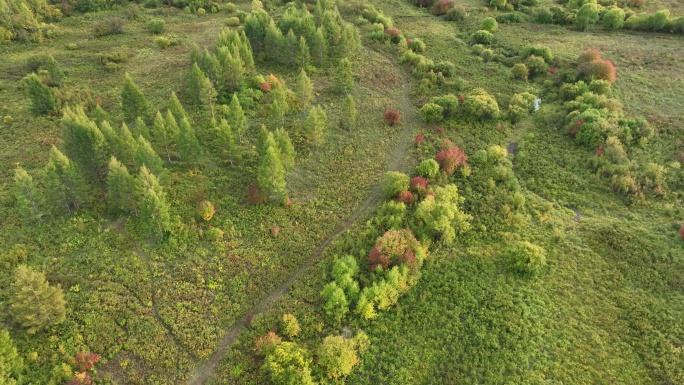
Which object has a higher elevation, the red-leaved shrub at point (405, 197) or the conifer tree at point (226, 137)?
the conifer tree at point (226, 137)

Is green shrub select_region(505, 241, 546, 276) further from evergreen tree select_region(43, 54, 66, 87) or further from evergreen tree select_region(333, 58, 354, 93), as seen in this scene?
→ evergreen tree select_region(43, 54, 66, 87)

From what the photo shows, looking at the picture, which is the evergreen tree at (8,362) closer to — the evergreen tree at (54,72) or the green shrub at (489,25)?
the evergreen tree at (54,72)

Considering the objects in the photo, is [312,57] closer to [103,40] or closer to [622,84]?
[103,40]

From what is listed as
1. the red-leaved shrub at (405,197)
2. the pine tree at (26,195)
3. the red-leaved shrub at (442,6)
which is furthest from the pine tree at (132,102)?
the red-leaved shrub at (442,6)

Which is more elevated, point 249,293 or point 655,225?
point 655,225

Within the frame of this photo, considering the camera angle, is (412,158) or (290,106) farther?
(290,106)

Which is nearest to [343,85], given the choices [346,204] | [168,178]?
[346,204]

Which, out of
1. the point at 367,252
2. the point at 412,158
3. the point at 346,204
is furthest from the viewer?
the point at 412,158
